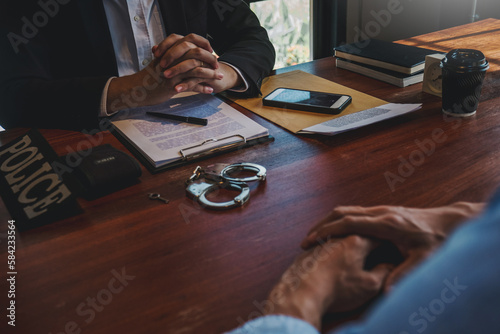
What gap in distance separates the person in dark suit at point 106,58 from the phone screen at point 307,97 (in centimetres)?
12

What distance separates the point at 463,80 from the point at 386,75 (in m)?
0.34

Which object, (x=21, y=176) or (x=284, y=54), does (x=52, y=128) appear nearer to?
(x=21, y=176)

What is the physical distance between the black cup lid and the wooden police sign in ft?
3.25

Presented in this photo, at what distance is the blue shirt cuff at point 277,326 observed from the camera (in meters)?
0.54

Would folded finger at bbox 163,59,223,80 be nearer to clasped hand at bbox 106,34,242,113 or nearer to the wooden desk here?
clasped hand at bbox 106,34,242,113

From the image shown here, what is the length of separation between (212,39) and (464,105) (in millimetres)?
1146

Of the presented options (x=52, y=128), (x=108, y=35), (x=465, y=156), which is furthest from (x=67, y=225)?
(x=108, y=35)

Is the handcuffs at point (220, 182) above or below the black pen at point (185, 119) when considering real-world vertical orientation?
below

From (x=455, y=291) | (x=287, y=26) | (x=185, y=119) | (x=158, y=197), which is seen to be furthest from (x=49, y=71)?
(x=287, y=26)

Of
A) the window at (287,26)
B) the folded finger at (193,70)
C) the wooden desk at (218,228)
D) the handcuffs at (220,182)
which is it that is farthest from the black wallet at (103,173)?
the window at (287,26)

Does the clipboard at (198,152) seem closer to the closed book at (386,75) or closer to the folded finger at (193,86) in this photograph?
the folded finger at (193,86)

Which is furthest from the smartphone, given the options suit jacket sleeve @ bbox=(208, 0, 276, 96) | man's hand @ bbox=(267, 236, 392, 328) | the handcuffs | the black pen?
man's hand @ bbox=(267, 236, 392, 328)

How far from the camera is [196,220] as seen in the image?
2.79 feet

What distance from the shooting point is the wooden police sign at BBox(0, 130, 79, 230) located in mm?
856
